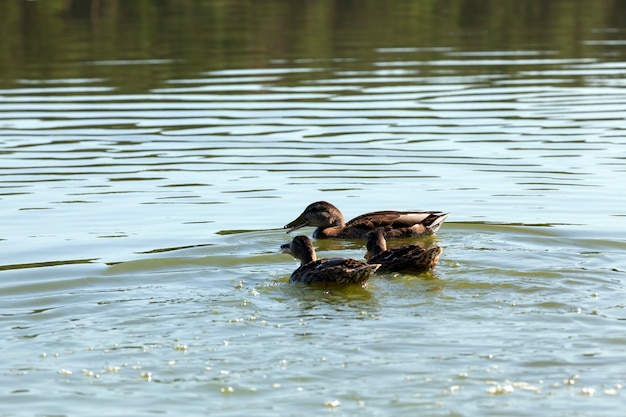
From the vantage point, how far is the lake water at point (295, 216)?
29.1ft

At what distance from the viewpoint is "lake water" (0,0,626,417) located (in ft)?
29.1

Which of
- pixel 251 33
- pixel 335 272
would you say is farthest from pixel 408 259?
pixel 251 33

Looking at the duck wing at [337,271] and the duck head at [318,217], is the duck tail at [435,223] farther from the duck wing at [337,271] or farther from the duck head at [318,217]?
the duck wing at [337,271]

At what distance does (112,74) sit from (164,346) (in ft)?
63.5

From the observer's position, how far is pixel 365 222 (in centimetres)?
1455

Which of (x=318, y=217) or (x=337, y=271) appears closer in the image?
(x=337, y=271)

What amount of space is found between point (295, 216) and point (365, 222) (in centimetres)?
121

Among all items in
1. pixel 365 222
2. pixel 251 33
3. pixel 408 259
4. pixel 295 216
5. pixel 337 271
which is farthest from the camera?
pixel 251 33

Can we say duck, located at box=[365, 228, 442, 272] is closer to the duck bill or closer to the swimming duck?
the swimming duck

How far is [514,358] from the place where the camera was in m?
9.19

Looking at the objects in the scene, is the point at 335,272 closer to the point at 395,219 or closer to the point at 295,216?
the point at 395,219

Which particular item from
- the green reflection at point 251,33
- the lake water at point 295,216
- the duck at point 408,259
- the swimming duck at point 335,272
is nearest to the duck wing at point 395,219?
the lake water at point 295,216

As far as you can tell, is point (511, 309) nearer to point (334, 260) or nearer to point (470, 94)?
point (334, 260)

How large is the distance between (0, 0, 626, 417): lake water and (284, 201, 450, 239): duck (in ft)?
0.62
